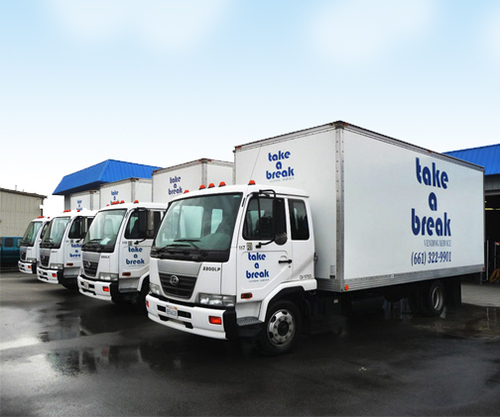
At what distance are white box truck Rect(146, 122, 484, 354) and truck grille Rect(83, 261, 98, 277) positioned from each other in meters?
3.17

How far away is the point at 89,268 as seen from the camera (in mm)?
9156

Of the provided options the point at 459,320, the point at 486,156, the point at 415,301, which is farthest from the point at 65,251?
the point at 486,156

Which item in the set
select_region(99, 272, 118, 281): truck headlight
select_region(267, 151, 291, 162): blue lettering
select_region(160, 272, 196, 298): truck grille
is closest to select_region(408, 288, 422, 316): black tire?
select_region(267, 151, 291, 162): blue lettering

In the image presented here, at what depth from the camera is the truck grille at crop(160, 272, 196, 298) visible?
18.3 feet

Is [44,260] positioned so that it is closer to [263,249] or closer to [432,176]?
[263,249]

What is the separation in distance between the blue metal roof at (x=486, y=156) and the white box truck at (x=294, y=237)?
9.83m

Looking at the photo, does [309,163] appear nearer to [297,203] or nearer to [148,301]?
[297,203]

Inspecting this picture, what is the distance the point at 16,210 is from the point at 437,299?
28047mm

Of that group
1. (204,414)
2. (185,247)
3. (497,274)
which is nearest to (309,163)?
(185,247)

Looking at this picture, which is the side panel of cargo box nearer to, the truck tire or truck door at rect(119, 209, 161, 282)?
the truck tire

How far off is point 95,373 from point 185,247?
1979mm

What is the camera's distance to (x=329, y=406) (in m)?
4.27

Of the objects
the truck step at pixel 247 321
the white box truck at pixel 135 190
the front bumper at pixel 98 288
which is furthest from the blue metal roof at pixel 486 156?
the front bumper at pixel 98 288

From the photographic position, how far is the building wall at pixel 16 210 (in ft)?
90.8
